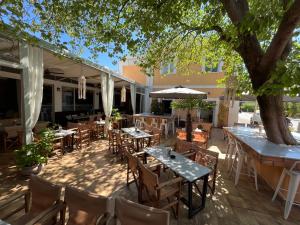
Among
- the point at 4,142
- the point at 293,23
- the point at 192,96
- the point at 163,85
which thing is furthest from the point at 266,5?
the point at 163,85

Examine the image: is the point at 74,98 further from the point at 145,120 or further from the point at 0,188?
the point at 0,188

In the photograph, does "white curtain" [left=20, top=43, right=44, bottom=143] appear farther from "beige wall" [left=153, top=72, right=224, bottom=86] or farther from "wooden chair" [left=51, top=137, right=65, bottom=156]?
"beige wall" [left=153, top=72, right=224, bottom=86]

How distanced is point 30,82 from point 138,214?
12.8 ft

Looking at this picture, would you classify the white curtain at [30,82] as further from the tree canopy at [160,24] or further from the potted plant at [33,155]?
the tree canopy at [160,24]

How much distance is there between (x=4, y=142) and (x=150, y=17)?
588 centimetres

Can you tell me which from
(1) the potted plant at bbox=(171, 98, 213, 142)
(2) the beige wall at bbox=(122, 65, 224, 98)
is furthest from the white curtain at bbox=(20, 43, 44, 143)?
(2) the beige wall at bbox=(122, 65, 224, 98)

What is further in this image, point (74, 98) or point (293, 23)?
point (74, 98)

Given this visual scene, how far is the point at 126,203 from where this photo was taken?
1.71m

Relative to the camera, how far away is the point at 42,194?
1.99 meters

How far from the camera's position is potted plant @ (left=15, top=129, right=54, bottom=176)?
3734 mm

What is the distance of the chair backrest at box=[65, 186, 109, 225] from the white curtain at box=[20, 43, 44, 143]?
9.50ft

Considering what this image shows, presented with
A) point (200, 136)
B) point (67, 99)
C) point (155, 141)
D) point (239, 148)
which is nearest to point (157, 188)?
point (239, 148)

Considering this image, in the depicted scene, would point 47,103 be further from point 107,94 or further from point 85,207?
point 85,207

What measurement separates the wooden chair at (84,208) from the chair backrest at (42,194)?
13 centimetres
